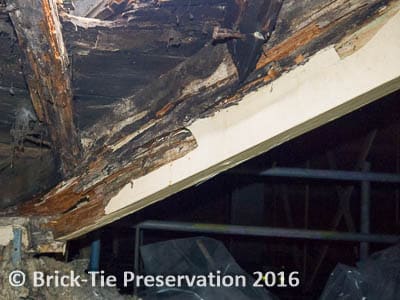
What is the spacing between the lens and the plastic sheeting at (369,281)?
1.76 metres

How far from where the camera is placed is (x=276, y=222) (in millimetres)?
3730

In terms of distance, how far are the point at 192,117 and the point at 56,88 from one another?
1.17 feet

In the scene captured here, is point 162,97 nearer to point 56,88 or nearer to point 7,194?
point 56,88

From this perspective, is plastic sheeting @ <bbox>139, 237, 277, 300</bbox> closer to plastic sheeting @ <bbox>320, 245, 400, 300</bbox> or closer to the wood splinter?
plastic sheeting @ <bbox>320, 245, 400, 300</bbox>

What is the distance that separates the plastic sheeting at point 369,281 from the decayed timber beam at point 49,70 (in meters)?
1.33

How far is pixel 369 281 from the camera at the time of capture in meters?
1.79

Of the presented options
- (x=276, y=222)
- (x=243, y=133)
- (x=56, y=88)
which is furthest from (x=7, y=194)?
(x=276, y=222)

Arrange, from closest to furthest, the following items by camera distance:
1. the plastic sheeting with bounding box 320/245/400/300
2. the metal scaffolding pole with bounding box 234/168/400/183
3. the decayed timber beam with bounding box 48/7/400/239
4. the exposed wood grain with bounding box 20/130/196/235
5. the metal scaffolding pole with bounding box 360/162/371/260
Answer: the decayed timber beam with bounding box 48/7/400/239 < the exposed wood grain with bounding box 20/130/196/235 < the plastic sheeting with bounding box 320/245/400/300 < the metal scaffolding pole with bounding box 234/168/400/183 < the metal scaffolding pole with bounding box 360/162/371/260

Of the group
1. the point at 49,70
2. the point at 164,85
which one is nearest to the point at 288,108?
the point at 164,85

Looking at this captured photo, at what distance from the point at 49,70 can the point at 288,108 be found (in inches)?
22.6

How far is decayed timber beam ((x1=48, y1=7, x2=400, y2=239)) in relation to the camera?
0.77 metres

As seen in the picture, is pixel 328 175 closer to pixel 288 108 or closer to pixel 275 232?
pixel 275 232

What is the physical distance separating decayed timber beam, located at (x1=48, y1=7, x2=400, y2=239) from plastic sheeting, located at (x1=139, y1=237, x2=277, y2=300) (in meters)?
0.97

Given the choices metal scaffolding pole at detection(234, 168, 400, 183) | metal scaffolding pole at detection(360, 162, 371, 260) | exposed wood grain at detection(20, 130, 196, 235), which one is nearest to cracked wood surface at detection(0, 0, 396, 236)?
exposed wood grain at detection(20, 130, 196, 235)
